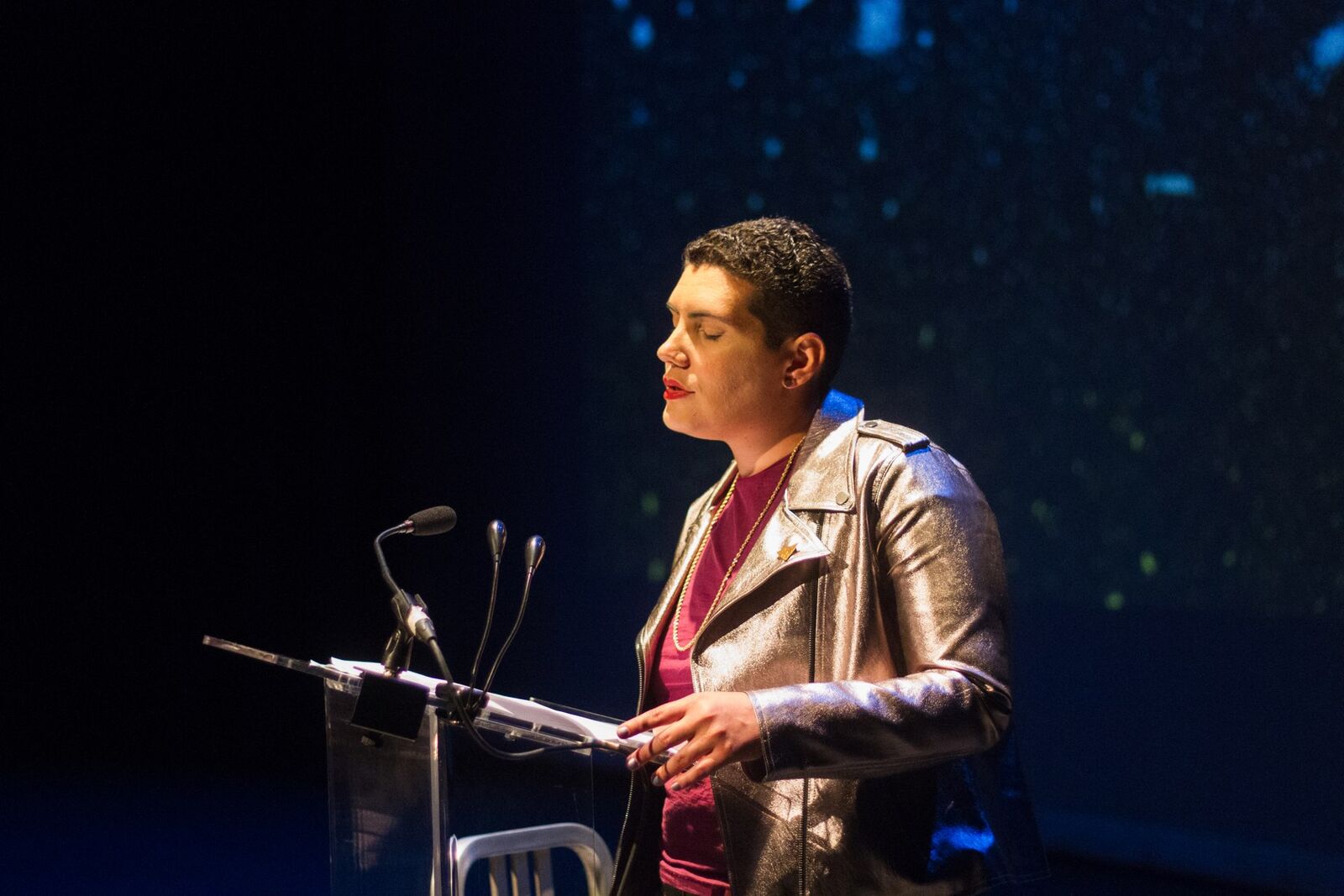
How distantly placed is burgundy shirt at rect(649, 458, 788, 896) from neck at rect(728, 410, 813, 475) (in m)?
0.01

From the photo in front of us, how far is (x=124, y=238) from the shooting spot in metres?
4.72

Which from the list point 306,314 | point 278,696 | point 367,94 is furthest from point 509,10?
point 278,696

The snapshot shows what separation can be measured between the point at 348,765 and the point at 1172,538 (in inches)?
111

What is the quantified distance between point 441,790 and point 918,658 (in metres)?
0.51

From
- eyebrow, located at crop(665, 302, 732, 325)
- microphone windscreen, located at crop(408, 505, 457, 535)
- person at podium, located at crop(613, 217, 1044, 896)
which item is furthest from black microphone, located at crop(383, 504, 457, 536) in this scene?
eyebrow, located at crop(665, 302, 732, 325)

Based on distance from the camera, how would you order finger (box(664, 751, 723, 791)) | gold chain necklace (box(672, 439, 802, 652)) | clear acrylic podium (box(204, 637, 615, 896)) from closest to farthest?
finger (box(664, 751, 723, 791))
clear acrylic podium (box(204, 637, 615, 896))
gold chain necklace (box(672, 439, 802, 652))

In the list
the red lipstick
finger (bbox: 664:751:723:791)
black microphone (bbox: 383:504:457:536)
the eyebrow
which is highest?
the eyebrow

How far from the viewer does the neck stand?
1.66 meters

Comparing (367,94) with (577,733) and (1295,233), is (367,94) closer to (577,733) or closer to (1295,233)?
(1295,233)

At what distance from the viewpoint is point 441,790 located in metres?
1.31

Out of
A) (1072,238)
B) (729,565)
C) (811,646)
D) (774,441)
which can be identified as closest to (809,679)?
(811,646)

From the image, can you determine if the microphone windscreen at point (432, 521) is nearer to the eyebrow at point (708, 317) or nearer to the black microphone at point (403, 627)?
the black microphone at point (403, 627)

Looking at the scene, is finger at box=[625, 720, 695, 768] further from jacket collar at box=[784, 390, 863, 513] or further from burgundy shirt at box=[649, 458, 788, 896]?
jacket collar at box=[784, 390, 863, 513]

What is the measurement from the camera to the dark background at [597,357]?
348 cm
